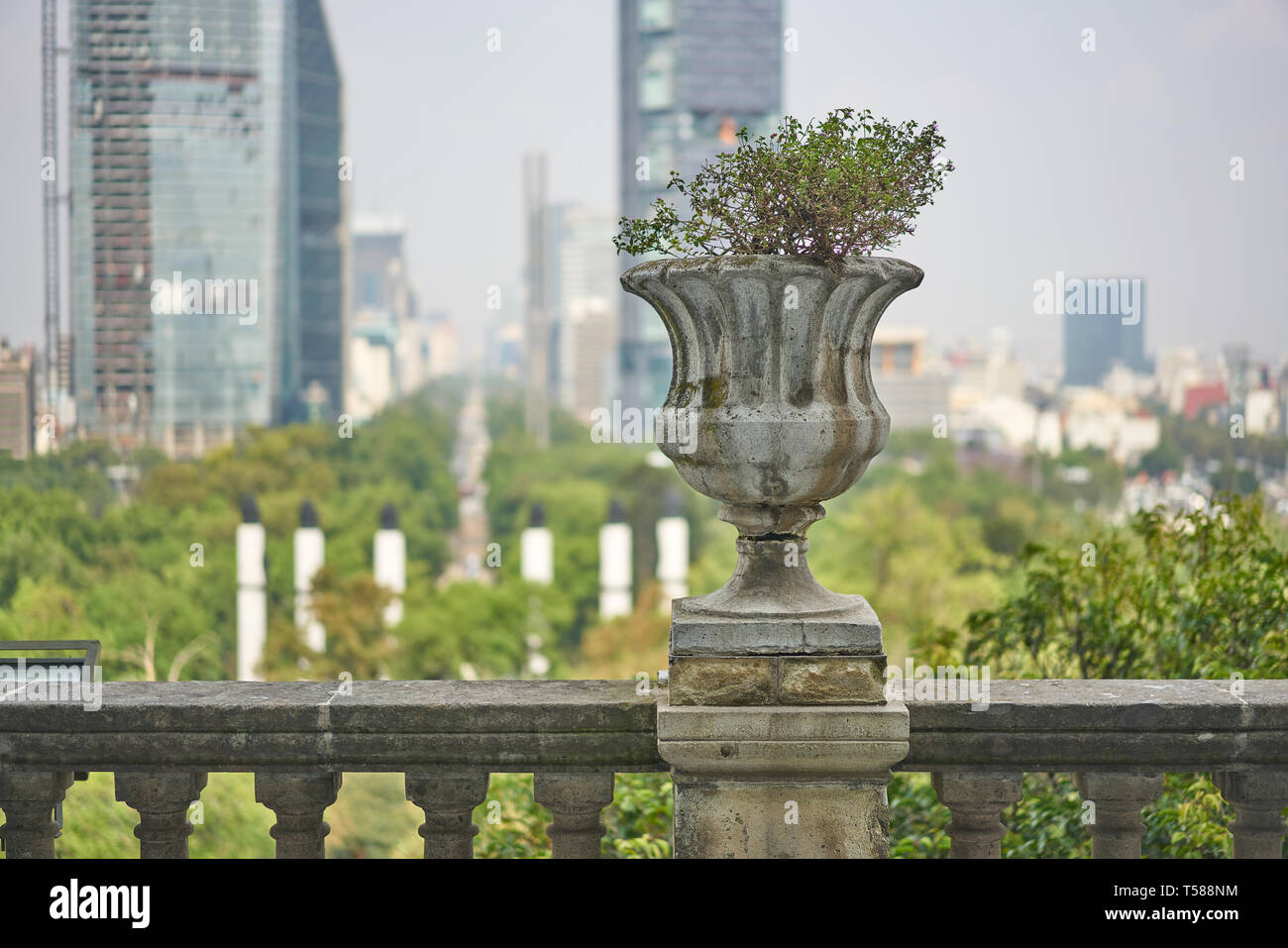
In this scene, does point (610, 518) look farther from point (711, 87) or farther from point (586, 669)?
point (711, 87)

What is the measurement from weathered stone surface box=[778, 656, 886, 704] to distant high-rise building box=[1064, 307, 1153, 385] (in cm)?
9719

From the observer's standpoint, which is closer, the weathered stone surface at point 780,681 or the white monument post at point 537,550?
the weathered stone surface at point 780,681

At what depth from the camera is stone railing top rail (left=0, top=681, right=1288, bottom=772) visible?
12.3ft

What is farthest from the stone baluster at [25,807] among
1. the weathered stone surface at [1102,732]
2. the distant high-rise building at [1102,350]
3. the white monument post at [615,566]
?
the distant high-rise building at [1102,350]

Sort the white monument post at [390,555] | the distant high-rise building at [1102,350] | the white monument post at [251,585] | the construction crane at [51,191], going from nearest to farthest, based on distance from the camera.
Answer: the white monument post at [251,585], the white monument post at [390,555], the construction crane at [51,191], the distant high-rise building at [1102,350]

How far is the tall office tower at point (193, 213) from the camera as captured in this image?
79.6 metres

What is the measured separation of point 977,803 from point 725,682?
2.79 feet

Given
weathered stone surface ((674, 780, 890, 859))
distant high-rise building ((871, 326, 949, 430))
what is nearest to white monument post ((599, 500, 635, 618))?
distant high-rise building ((871, 326, 949, 430))

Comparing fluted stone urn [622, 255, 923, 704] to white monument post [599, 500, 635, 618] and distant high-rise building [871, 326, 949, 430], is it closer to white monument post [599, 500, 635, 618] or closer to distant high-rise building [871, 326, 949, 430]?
white monument post [599, 500, 635, 618]

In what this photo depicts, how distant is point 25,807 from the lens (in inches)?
150

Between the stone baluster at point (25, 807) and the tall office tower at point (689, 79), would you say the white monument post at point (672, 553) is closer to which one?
the stone baluster at point (25, 807)

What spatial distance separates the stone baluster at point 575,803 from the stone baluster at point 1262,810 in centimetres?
182
